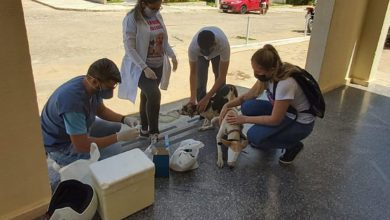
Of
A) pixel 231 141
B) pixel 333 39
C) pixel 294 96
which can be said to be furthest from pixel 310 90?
pixel 333 39

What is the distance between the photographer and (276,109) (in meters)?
2.17

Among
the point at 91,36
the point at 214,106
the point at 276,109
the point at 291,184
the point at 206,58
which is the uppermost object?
the point at 206,58

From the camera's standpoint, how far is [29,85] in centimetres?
158

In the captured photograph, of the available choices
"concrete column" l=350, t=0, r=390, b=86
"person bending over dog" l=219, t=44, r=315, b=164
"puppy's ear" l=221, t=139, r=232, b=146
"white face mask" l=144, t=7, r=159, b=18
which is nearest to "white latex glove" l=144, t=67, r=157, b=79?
"white face mask" l=144, t=7, r=159, b=18

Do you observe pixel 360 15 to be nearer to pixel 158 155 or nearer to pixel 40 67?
pixel 158 155

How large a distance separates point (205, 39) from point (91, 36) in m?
6.66

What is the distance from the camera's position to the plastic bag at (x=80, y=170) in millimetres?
1859

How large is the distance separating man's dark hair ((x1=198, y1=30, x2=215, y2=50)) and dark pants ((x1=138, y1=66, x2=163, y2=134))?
394mm

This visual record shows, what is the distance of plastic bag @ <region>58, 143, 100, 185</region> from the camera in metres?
1.86

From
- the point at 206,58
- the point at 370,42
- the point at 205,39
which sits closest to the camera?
the point at 205,39

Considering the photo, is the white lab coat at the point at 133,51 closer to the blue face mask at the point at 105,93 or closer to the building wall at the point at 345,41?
the blue face mask at the point at 105,93

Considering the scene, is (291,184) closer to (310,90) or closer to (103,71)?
(310,90)

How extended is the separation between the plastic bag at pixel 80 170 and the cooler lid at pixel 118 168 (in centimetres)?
12

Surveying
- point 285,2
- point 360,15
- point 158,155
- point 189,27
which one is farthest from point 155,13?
point 285,2
